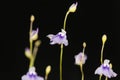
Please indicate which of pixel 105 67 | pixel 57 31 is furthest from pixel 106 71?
pixel 57 31

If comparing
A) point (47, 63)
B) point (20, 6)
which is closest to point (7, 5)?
point (20, 6)

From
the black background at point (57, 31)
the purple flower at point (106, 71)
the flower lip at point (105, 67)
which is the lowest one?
the purple flower at point (106, 71)

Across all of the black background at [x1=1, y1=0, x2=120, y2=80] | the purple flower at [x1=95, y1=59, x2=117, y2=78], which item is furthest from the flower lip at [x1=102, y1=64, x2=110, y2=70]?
the black background at [x1=1, y1=0, x2=120, y2=80]

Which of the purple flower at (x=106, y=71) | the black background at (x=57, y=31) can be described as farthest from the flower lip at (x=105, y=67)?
the black background at (x=57, y=31)

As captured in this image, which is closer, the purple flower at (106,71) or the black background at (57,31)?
the purple flower at (106,71)

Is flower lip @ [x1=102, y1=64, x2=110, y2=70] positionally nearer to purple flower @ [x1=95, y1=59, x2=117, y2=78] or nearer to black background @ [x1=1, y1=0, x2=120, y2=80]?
purple flower @ [x1=95, y1=59, x2=117, y2=78]

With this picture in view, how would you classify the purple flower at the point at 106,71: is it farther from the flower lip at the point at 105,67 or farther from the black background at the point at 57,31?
the black background at the point at 57,31

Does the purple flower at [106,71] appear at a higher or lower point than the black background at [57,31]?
lower

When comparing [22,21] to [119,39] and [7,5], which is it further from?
[119,39]
